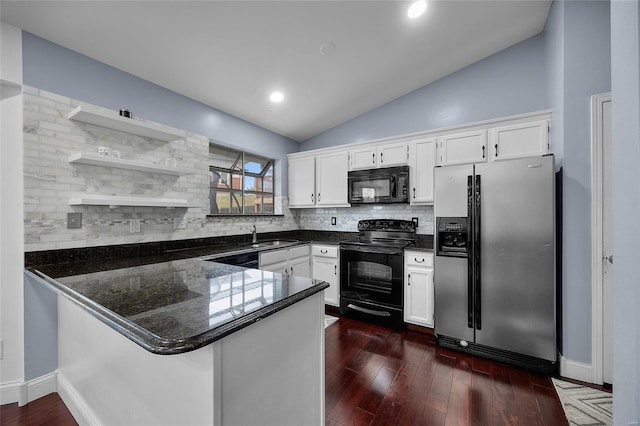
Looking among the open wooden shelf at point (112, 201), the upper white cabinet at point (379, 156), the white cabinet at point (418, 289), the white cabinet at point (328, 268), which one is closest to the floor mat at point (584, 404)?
the white cabinet at point (418, 289)

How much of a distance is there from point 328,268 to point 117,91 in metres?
2.96

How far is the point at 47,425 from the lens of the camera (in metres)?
1.69

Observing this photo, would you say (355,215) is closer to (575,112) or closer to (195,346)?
(575,112)

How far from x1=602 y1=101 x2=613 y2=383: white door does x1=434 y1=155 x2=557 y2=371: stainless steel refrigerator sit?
1.02 ft

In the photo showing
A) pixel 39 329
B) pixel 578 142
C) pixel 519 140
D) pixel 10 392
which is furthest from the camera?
pixel 519 140

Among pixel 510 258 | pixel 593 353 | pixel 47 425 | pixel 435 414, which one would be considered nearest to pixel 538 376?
pixel 593 353

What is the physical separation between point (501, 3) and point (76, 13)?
340cm

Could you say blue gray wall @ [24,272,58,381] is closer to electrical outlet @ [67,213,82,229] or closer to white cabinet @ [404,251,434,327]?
electrical outlet @ [67,213,82,229]

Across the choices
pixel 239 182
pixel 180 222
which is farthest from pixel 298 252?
pixel 180 222

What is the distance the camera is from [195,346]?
73cm

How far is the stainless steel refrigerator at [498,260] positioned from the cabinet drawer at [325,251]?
1.33m

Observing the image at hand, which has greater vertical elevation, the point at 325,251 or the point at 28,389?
the point at 325,251

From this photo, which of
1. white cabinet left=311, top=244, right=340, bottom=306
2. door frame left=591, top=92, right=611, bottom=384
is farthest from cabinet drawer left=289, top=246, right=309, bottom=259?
door frame left=591, top=92, right=611, bottom=384

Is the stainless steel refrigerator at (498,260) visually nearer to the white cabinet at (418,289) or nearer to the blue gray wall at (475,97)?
the white cabinet at (418,289)
